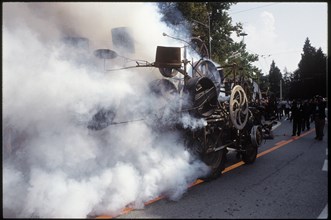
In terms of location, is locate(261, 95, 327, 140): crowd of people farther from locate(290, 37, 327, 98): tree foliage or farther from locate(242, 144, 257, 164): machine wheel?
locate(290, 37, 327, 98): tree foliage

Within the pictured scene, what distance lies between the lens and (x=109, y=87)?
5027 mm

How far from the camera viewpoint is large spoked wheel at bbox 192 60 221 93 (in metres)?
6.21

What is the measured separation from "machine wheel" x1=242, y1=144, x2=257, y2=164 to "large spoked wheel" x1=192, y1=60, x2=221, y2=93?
6.49 feet

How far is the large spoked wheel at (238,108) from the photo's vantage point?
639cm

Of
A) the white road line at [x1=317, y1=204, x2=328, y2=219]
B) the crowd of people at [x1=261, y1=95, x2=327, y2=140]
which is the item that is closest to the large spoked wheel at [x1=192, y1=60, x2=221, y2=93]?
the white road line at [x1=317, y1=204, x2=328, y2=219]

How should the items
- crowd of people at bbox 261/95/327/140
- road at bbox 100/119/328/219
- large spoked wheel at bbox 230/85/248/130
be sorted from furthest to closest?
1. crowd of people at bbox 261/95/327/140
2. large spoked wheel at bbox 230/85/248/130
3. road at bbox 100/119/328/219

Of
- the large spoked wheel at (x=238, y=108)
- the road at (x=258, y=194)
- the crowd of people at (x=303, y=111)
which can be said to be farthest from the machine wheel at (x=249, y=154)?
the crowd of people at (x=303, y=111)

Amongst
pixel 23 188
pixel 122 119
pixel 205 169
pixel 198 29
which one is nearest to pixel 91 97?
pixel 122 119

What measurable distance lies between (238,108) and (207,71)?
108 cm

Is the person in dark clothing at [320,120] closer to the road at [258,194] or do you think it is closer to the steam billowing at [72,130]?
the road at [258,194]

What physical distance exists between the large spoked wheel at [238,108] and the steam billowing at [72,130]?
0.97 metres

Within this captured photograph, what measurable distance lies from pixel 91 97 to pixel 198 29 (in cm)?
1474

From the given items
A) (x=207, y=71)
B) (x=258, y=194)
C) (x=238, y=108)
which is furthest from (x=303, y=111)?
(x=258, y=194)

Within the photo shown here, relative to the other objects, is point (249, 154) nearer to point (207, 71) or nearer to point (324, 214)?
point (207, 71)
